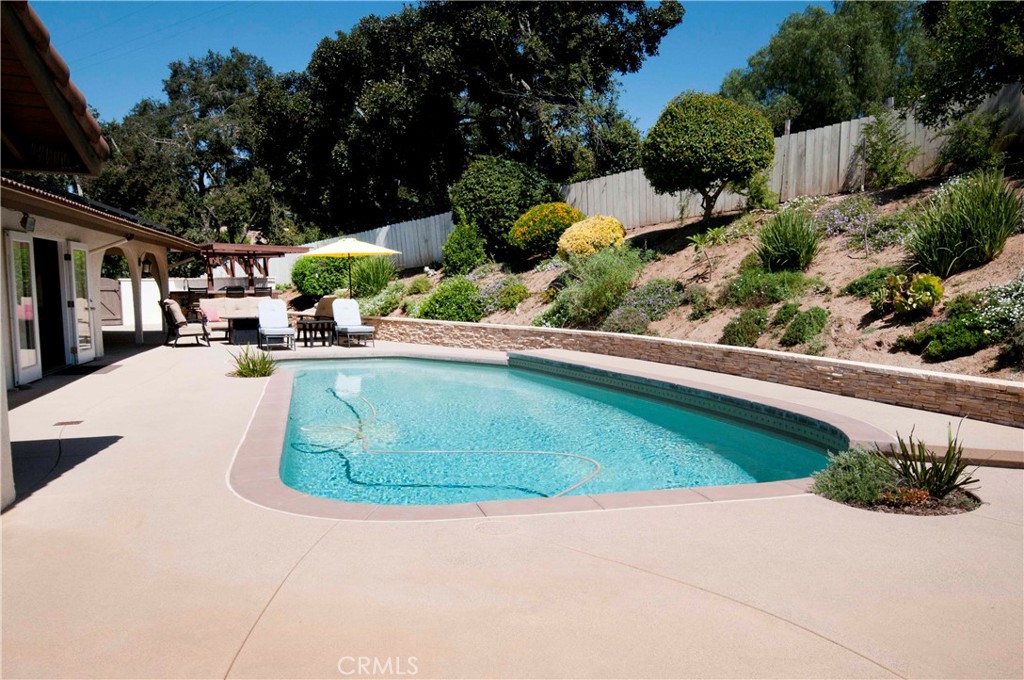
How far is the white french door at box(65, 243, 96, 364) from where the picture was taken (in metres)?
12.6

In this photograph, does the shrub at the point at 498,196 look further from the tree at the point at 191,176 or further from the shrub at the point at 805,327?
the tree at the point at 191,176

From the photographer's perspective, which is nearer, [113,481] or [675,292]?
[113,481]

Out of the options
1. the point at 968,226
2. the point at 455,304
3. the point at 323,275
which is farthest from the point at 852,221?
the point at 323,275

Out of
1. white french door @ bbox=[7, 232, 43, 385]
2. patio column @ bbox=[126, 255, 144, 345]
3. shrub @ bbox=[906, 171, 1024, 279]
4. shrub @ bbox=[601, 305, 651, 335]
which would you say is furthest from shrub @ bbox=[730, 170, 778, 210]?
patio column @ bbox=[126, 255, 144, 345]

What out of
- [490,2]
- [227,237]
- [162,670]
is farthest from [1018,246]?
[227,237]

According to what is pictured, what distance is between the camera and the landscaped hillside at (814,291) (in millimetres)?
9320

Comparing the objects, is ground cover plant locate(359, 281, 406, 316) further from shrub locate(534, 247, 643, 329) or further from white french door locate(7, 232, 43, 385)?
white french door locate(7, 232, 43, 385)

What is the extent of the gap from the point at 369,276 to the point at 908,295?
16789 mm

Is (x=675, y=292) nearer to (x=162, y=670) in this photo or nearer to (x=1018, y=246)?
(x=1018, y=246)

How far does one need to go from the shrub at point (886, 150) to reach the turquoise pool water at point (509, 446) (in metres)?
7.73

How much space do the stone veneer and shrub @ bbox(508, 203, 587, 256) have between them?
3463 millimetres

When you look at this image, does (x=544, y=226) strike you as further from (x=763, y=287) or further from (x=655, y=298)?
(x=763, y=287)

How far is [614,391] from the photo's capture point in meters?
11.0

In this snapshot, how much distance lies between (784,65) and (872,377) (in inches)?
→ 1010
